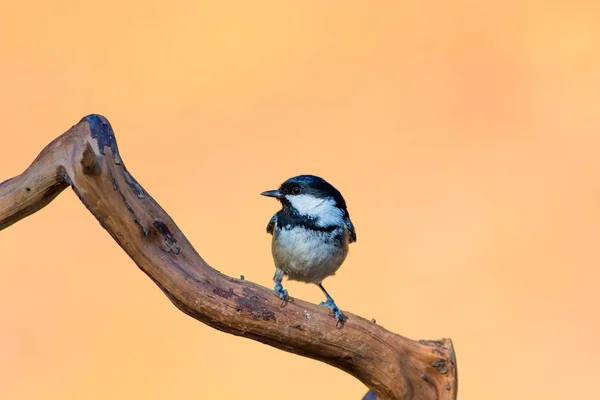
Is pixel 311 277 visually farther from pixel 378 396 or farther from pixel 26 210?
pixel 26 210

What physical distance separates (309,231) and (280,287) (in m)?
0.26

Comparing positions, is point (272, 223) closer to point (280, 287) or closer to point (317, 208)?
point (317, 208)

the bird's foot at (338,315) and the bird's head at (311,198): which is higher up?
the bird's head at (311,198)

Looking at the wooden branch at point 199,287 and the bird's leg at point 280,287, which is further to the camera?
the bird's leg at point 280,287

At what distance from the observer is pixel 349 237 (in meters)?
3.21

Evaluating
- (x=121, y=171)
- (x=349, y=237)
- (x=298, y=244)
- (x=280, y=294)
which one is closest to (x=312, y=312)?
(x=280, y=294)

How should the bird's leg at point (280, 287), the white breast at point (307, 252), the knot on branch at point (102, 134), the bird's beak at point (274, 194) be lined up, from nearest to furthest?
the knot on branch at point (102, 134) → the bird's leg at point (280, 287) → the white breast at point (307, 252) → the bird's beak at point (274, 194)

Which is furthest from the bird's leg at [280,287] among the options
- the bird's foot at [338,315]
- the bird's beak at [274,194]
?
the bird's beak at [274,194]

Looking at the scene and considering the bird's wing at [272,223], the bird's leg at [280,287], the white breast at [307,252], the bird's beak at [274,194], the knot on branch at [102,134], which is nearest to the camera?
the knot on branch at [102,134]

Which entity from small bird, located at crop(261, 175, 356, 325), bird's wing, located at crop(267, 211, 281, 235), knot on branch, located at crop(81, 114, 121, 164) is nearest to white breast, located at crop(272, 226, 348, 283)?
small bird, located at crop(261, 175, 356, 325)

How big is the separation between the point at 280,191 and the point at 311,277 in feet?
1.26

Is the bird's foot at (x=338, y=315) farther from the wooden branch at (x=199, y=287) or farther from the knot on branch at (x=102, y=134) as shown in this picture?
the knot on branch at (x=102, y=134)

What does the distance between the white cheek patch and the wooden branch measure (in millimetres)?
479

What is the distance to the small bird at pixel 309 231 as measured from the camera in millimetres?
3021
